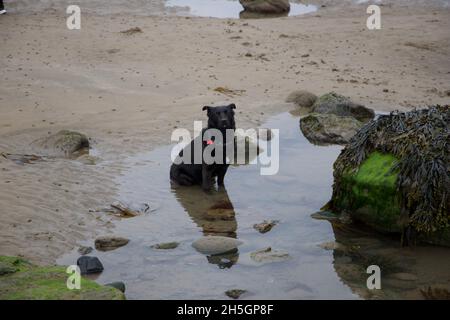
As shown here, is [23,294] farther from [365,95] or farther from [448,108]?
[365,95]

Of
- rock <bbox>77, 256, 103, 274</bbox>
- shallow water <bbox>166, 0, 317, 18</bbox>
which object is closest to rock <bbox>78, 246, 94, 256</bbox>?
rock <bbox>77, 256, 103, 274</bbox>

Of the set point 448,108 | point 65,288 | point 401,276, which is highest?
point 448,108

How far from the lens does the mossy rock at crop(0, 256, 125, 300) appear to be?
5730 mm

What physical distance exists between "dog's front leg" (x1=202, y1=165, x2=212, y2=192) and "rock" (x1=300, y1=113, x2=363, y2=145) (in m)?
3.01

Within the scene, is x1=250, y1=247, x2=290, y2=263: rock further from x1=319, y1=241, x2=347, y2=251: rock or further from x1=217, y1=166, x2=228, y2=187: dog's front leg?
x1=217, y1=166, x2=228, y2=187: dog's front leg

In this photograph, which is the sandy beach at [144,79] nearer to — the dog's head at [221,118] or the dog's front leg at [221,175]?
the dog's front leg at [221,175]

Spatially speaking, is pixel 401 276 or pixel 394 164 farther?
pixel 394 164

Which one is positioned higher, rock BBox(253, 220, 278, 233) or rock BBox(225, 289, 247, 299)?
rock BBox(253, 220, 278, 233)

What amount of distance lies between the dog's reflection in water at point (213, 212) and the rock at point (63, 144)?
2289 mm

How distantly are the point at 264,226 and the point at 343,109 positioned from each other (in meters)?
5.62

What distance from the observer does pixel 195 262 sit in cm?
779

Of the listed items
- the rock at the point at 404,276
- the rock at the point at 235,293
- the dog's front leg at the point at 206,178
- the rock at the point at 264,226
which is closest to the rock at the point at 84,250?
the rock at the point at 235,293

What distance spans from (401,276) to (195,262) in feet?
7.98

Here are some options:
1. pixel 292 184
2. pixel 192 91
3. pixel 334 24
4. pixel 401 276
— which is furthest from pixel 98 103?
pixel 334 24
